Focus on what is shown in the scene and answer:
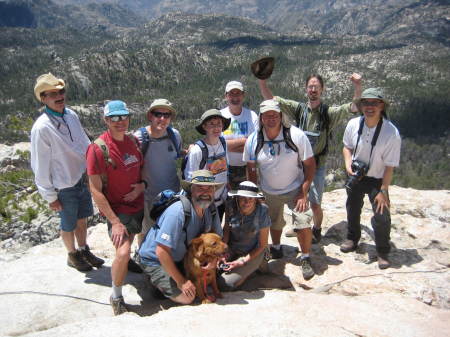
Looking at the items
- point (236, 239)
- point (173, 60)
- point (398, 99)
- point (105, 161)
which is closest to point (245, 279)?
point (236, 239)

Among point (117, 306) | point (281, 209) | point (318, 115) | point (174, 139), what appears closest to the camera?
point (117, 306)

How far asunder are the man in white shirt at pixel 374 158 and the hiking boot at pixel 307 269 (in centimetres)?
118

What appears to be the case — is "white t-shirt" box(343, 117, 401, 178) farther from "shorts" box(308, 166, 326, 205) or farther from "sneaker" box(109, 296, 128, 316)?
"sneaker" box(109, 296, 128, 316)

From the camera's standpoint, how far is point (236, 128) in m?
6.25

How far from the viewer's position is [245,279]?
18.1ft

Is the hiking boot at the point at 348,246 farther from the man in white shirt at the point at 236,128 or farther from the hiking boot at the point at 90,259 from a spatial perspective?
the hiking boot at the point at 90,259

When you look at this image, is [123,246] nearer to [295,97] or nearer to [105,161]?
[105,161]

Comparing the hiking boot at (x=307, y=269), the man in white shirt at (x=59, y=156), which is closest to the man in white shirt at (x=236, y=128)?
the hiking boot at (x=307, y=269)

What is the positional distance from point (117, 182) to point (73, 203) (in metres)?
0.97

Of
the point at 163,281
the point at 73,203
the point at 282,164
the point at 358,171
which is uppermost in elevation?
the point at 282,164

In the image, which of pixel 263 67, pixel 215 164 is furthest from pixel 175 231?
pixel 263 67

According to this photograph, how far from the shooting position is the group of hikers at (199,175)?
458 cm

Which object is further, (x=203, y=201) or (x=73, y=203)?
(x=73, y=203)

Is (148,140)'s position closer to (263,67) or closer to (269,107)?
(269,107)
